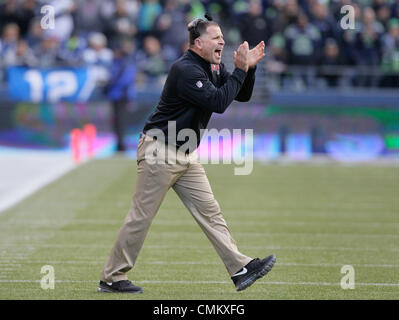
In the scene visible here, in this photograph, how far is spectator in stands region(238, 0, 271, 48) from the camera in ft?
70.6

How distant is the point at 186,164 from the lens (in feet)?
22.6

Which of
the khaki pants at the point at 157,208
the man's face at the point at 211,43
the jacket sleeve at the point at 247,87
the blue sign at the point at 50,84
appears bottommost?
the khaki pants at the point at 157,208

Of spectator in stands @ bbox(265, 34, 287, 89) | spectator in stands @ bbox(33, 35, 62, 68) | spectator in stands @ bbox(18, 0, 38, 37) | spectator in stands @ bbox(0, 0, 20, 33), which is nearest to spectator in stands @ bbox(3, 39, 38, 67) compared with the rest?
spectator in stands @ bbox(33, 35, 62, 68)

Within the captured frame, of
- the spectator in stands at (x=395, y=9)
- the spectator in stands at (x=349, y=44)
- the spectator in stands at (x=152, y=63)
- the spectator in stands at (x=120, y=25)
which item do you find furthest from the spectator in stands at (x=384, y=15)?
the spectator in stands at (x=120, y=25)

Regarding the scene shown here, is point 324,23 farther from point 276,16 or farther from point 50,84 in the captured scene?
point 50,84

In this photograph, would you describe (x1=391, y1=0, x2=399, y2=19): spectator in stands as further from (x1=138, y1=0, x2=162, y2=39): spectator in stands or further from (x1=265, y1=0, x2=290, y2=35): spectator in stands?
(x1=138, y1=0, x2=162, y2=39): spectator in stands

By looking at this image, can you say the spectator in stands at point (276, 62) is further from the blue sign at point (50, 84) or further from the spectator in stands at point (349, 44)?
the blue sign at point (50, 84)

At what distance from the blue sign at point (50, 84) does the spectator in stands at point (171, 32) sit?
6.77 ft

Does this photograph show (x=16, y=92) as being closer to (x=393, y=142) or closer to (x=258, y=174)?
(x=258, y=174)

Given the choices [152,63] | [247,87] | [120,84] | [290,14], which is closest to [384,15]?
[290,14]

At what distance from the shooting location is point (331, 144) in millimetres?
21312

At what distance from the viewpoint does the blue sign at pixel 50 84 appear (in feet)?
69.4
